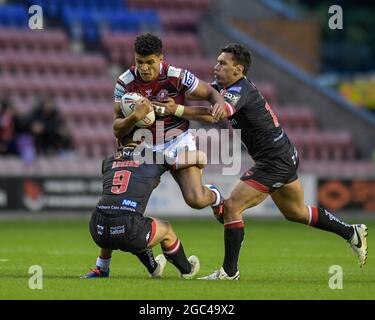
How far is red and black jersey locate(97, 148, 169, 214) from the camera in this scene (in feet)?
30.8

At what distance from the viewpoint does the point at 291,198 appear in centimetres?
1018

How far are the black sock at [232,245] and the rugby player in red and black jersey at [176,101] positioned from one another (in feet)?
0.89

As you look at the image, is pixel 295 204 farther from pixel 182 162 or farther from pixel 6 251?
pixel 6 251

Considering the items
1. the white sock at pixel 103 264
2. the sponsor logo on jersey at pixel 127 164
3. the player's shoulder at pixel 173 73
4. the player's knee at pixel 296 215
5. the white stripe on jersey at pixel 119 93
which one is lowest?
the white sock at pixel 103 264

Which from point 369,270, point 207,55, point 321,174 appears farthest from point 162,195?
point 369,270

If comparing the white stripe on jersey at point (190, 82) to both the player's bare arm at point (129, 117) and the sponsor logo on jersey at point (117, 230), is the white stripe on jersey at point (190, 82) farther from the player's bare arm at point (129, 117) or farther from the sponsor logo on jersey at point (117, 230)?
the sponsor logo on jersey at point (117, 230)

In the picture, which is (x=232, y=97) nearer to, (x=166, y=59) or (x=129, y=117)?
(x=129, y=117)

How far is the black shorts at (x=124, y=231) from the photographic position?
30.3ft

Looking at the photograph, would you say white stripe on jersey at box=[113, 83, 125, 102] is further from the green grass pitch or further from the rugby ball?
the green grass pitch

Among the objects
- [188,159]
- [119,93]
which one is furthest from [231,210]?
[119,93]

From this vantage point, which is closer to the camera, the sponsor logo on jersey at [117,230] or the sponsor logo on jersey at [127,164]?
the sponsor logo on jersey at [117,230]

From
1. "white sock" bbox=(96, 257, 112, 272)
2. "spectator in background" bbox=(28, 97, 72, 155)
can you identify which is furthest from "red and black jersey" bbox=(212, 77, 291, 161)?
"spectator in background" bbox=(28, 97, 72, 155)

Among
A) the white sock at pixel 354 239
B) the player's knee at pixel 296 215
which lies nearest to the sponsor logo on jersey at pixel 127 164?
the player's knee at pixel 296 215

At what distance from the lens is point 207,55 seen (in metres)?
25.2
